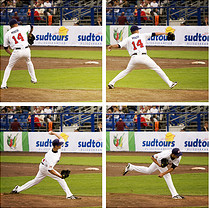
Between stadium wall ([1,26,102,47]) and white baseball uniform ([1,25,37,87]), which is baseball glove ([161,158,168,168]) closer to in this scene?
stadium wall ([1,26,102,47])

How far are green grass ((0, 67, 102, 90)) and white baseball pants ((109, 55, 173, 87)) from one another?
1.00ft

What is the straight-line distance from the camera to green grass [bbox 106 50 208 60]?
694 cm

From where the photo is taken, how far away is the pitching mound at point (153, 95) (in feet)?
22.8

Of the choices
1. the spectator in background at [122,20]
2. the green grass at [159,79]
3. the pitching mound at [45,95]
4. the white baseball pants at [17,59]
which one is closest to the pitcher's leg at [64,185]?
the pitching mound at [45,95]

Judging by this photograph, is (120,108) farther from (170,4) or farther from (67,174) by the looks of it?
(170,4)

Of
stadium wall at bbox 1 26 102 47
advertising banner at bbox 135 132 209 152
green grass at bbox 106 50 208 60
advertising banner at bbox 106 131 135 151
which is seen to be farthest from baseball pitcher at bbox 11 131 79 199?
green grass at bbox 106 50 208 60

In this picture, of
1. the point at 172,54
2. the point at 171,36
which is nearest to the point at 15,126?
the point at 172,54

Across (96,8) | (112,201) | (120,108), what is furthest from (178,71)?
(112,201)

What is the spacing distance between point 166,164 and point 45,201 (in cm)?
176

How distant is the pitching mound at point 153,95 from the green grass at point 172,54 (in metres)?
0.48

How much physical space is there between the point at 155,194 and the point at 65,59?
2.36 meters

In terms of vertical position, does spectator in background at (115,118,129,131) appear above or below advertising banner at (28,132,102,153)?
above

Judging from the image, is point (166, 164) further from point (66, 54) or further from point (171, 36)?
point (66, 54)

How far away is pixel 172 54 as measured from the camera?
277 inches
